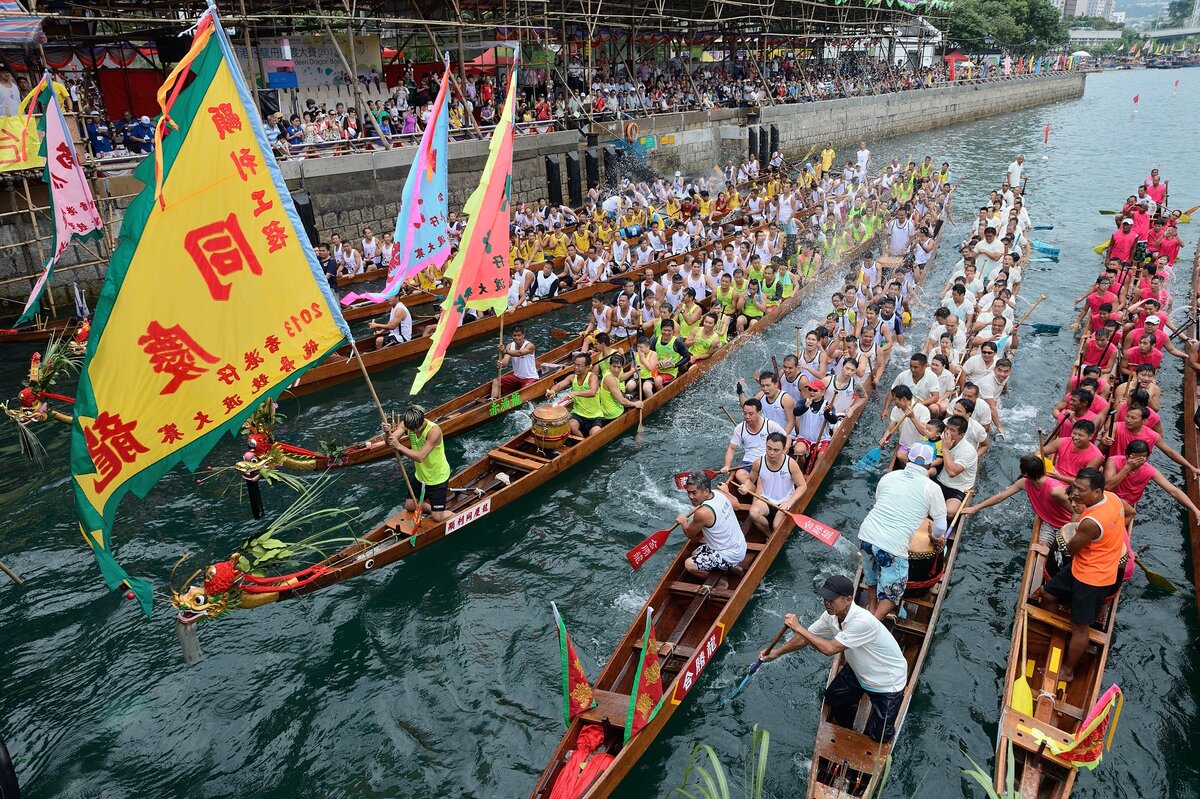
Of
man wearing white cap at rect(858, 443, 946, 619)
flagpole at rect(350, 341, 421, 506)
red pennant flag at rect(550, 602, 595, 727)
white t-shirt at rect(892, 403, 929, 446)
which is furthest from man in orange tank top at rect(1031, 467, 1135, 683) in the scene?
flagpole at rect(350, 341, 421, 506)

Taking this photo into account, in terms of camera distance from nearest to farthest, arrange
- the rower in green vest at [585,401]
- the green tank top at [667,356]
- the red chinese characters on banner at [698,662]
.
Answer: the red chinese characters on banner at [698,662], the rower in green vest at [585,401], the green tank top at [667,356]

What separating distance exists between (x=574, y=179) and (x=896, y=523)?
2406cm

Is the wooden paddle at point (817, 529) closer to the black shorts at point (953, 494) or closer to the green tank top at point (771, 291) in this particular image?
the black shorts at point (953, 494)

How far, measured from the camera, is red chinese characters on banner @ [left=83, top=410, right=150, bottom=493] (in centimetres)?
558

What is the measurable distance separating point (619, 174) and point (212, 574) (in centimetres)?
2666

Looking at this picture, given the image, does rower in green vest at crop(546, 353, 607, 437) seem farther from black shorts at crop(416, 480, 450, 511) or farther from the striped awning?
the striped awning

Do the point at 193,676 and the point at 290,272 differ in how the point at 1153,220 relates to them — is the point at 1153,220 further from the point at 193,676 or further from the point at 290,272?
the point at 193,676

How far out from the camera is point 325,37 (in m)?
25.6

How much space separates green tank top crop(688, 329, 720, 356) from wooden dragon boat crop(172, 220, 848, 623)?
8.9 inches

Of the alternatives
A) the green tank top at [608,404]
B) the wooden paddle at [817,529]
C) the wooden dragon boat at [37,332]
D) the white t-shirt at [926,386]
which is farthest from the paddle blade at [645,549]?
the wooden dragon boat at [37,332]

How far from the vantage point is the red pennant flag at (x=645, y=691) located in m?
6.32

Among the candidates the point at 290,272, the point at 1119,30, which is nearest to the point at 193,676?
the point at 290,272

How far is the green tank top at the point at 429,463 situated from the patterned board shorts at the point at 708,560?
3.31 meters

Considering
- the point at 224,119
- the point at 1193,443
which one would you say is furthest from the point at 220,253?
the point at 1193,443
